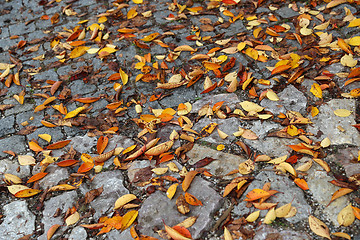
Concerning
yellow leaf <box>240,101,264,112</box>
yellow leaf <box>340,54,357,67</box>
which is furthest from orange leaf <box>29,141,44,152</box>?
yellow leaf <box>340,54,357,67</box>

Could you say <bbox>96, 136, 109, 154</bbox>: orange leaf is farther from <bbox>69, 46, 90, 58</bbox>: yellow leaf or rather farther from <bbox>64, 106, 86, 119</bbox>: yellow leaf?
<bbox>69, 46, 90, 58</bbox>: yellow leaf

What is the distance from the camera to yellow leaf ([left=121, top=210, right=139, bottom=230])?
196 cm

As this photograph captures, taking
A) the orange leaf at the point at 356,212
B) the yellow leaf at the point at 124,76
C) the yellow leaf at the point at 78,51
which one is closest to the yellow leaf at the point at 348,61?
the orange leaf at the point at 356,212

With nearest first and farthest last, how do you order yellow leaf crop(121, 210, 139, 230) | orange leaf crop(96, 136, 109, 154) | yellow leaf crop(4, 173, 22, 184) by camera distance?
yellow leaf crop(121, 210, 139, 230)
yellow leaf crop(4, 173, 22, 184)
orange leaf crop(96, 136, 109, 154)

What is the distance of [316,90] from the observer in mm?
2598

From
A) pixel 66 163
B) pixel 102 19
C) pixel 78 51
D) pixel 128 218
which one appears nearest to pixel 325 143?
pixel 128 218

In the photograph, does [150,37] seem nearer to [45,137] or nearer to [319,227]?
[45,137]

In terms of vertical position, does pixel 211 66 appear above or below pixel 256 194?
above

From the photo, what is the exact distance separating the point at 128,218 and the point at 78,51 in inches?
80.6

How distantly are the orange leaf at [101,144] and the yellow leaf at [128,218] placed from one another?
607 mm

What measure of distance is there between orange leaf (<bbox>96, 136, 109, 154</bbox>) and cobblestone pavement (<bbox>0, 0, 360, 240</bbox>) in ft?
0.04

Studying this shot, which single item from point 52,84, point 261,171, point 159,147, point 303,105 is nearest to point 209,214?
point 261,171

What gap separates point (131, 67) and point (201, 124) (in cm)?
103

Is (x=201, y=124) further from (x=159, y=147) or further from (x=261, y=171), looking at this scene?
(x=261, y=171)
